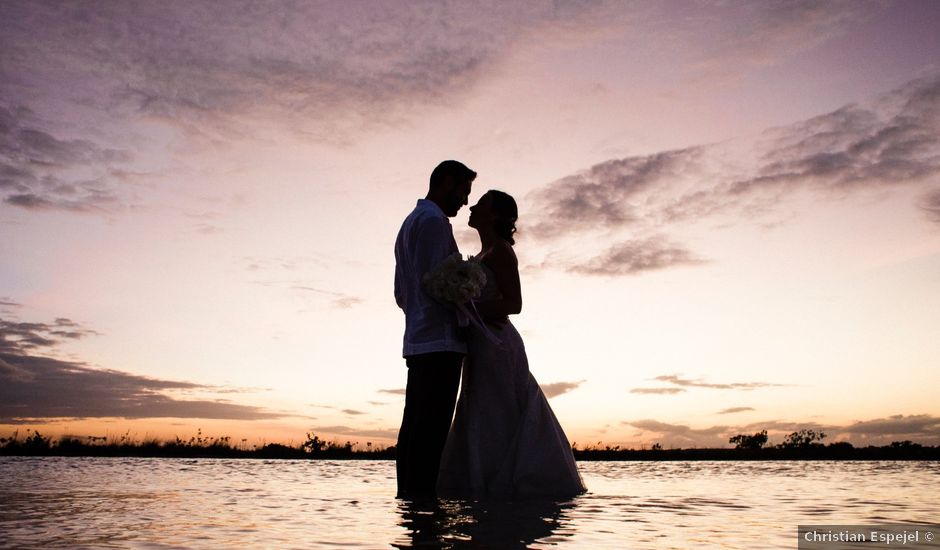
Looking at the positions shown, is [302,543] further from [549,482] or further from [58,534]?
[549,482]

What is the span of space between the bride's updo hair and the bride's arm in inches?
10.0

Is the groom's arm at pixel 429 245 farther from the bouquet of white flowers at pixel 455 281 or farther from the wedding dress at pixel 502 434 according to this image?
the wedding dress at pixel 502 434

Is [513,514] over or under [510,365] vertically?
under

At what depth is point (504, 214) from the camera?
743cm

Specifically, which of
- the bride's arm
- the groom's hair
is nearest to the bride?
the bride's arm

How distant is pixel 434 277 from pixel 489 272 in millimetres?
1268

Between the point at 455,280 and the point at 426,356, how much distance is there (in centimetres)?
74

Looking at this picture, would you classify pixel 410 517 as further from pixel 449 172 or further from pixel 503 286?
pixel 449 172

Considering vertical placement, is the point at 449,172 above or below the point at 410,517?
above

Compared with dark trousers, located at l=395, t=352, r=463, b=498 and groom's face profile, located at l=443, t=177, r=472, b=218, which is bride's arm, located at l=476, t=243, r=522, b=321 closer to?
groom's face profile, located at l=443, t=177, r=472, b=218

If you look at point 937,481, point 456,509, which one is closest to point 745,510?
point 456,509

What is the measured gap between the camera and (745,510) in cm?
561

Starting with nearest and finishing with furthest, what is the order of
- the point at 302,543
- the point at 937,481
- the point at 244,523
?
the point at 302,543
the point at 244,523
the point at 937,481

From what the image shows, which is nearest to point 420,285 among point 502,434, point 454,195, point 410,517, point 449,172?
point 454,195
